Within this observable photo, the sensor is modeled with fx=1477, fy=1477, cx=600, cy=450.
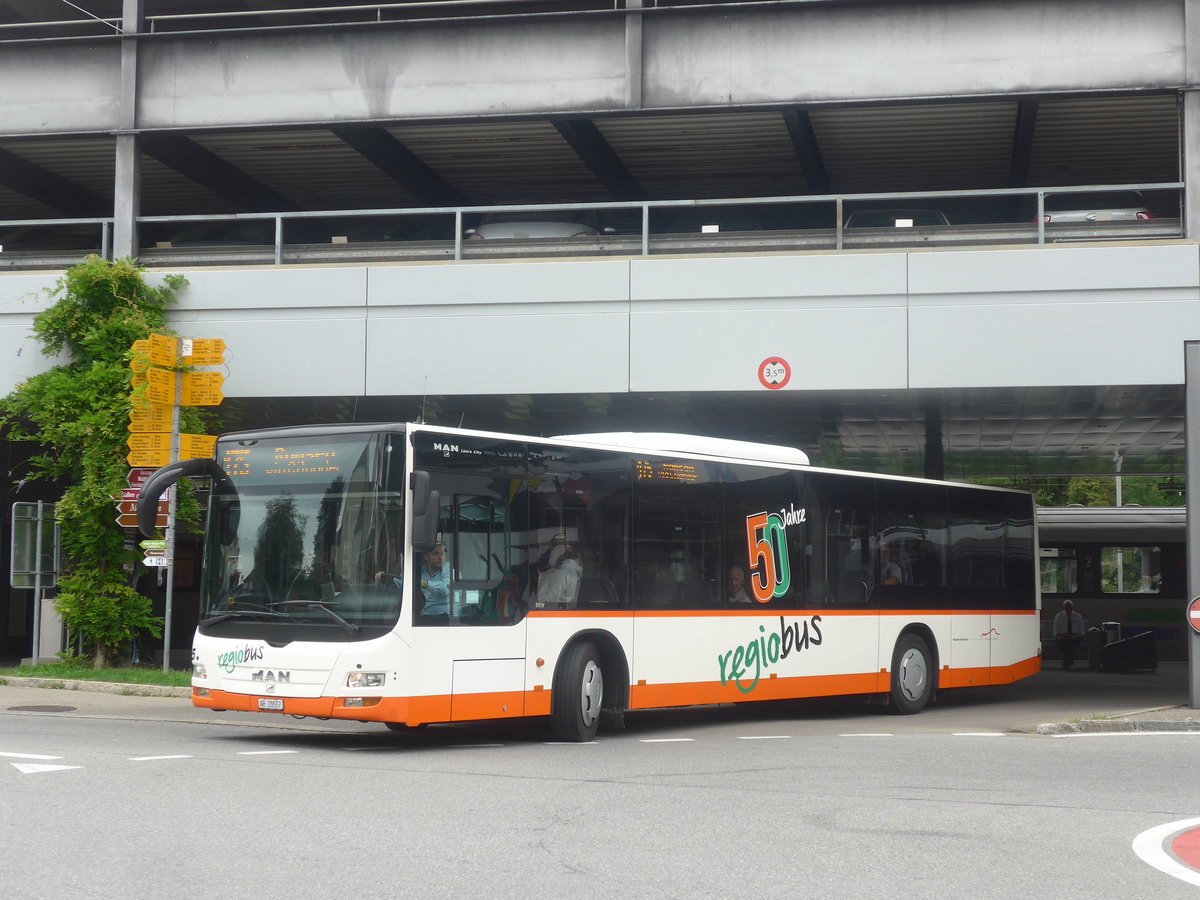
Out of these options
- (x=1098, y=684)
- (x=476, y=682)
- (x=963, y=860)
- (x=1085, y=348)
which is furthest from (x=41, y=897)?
(x=1098, y=684)

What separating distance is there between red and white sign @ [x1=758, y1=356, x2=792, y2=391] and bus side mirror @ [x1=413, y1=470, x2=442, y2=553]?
753 centimetres

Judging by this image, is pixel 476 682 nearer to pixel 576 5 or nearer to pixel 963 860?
pixel 963 860

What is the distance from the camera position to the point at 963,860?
7.48 meters

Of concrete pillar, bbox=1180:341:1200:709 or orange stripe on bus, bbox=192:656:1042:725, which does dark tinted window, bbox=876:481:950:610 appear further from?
concrete pillar, bbox=1180:341:1200:709

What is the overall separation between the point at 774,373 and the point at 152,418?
811 cm

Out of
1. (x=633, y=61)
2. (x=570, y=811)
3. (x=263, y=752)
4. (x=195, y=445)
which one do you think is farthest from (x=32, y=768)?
(x=633, y=61)

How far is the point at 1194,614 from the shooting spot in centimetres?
1698

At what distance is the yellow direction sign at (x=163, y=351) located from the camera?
18.6 m

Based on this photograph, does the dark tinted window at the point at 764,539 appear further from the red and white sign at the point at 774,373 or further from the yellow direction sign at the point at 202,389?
the yellow direction sign at the point at 202,389

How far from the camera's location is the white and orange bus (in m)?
11.9

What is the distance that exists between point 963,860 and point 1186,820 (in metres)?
2.36

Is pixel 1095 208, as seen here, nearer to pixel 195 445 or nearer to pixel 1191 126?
pixel 1191 126

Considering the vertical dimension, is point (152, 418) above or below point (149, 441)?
above

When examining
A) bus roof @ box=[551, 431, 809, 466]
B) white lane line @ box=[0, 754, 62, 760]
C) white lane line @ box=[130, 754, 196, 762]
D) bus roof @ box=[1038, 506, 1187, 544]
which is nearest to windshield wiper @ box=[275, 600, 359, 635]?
white lane line @ box=[130, 754, 196, 762]
